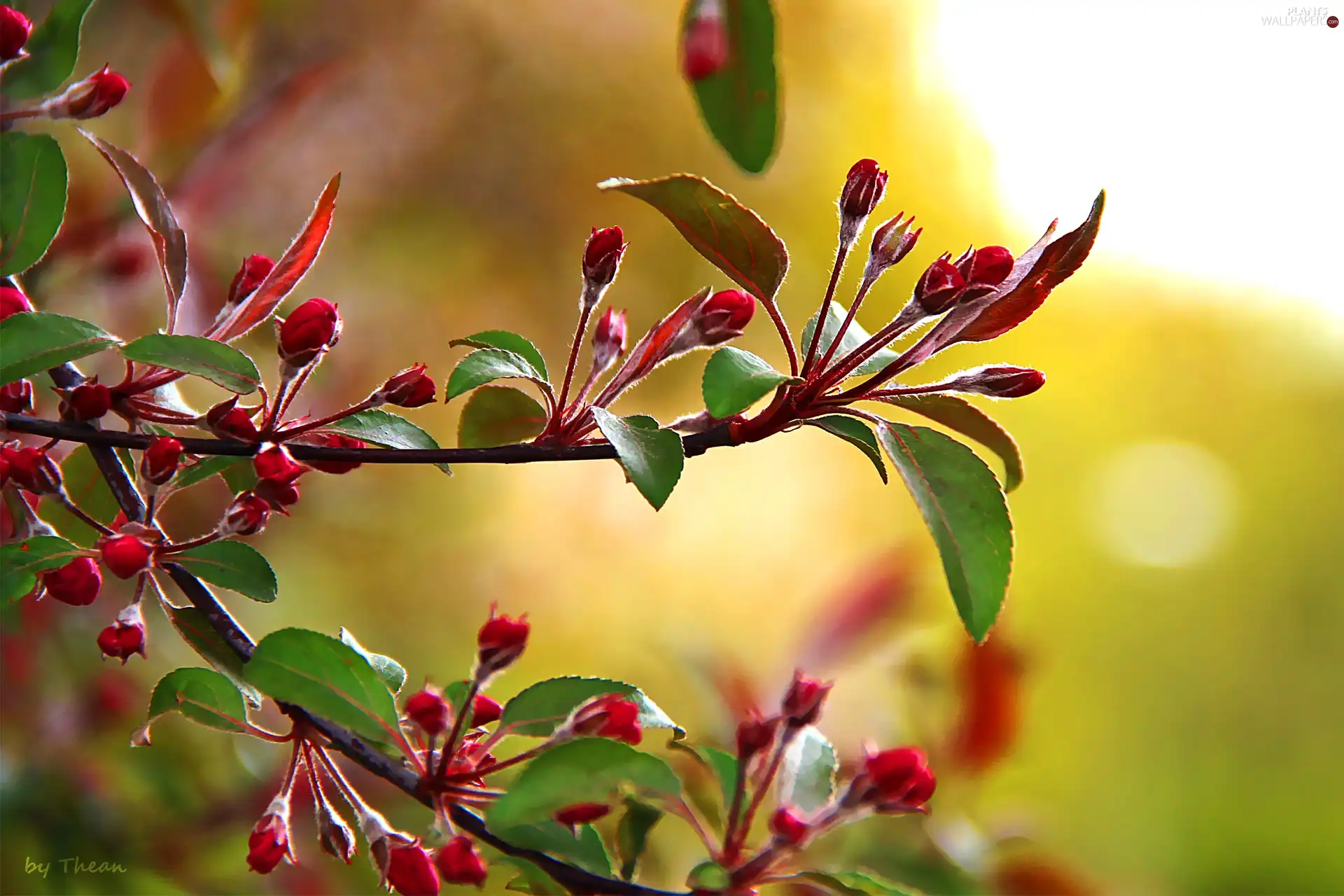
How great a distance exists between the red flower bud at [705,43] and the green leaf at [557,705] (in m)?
0.30

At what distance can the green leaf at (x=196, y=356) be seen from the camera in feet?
1.31

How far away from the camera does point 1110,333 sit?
475 centimetres

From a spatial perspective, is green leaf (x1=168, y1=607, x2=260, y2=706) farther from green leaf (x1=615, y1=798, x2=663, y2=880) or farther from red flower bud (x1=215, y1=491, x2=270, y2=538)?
green leaf (x1=615, y1=798, x2=663, y2=880)

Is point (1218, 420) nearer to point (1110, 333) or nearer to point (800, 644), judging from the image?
point (1110, 333)

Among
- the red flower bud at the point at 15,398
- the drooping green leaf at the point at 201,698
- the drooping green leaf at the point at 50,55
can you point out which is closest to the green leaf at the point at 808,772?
the drooping green leaf at the point at 201,698

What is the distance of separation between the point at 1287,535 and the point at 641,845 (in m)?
4.70

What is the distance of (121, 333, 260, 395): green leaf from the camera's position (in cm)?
40

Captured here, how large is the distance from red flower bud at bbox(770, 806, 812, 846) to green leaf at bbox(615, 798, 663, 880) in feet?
0.39

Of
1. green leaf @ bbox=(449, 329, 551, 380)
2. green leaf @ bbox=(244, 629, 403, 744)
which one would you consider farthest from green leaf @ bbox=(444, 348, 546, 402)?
green leaf @ bbox=(244, 629, 403, 744)

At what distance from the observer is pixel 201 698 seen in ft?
1.47

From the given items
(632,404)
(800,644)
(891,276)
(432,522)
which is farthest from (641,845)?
(891,276)

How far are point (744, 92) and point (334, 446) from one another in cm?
27

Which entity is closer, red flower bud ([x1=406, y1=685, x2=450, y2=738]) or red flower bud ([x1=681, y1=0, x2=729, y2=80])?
red flower bud ([x1=406, y1=685, x2=450, y2=738])

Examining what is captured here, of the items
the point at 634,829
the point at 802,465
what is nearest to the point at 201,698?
the point at 634,829
